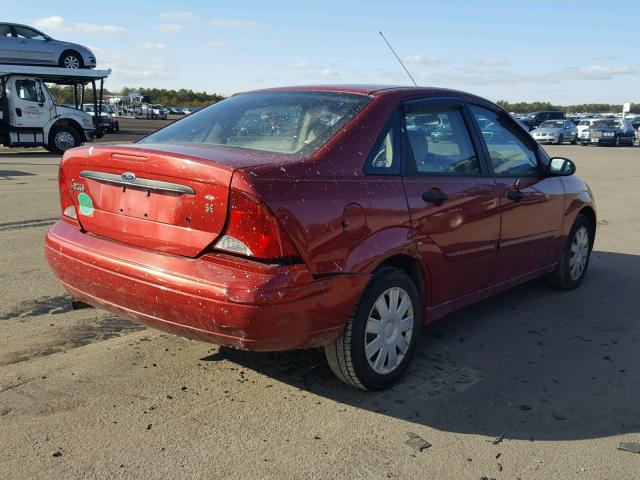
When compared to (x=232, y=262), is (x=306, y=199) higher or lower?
higher

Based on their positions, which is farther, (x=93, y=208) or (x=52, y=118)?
(x=52, y=118)

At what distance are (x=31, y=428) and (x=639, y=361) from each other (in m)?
3.70

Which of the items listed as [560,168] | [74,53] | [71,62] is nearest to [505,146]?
[560,168]

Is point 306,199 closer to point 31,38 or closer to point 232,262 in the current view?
point 232,262

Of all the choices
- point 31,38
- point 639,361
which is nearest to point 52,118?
point 31,38

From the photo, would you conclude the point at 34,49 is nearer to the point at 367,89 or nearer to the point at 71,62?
the point at 71,62

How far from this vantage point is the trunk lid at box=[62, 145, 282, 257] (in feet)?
9.84

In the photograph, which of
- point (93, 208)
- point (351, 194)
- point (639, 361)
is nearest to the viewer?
point (351, 194)

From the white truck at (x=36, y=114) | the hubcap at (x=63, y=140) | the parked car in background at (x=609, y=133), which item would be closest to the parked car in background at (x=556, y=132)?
the parked car in background at (x=609, y=133)

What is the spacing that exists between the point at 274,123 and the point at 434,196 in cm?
104

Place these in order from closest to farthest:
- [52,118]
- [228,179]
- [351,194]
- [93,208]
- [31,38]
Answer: [228,179] → [351,194] → [93,208] → [52,118] → [31,38]

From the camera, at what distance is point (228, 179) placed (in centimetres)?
292

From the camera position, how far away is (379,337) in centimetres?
350

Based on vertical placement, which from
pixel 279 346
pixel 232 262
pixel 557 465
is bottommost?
pixel 557 465
